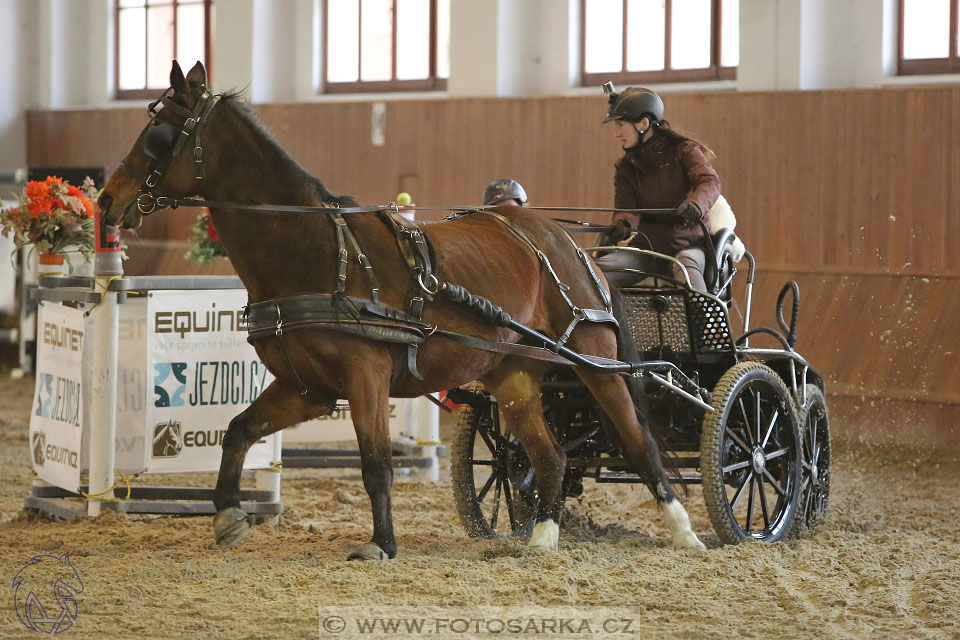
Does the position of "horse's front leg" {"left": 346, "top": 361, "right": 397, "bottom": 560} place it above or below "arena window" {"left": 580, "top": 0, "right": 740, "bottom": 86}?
below

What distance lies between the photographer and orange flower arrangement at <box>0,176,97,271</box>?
5.54 metres

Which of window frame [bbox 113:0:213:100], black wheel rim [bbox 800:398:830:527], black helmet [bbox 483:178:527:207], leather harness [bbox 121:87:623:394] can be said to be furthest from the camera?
window frame [bbox 113:0:213:100]

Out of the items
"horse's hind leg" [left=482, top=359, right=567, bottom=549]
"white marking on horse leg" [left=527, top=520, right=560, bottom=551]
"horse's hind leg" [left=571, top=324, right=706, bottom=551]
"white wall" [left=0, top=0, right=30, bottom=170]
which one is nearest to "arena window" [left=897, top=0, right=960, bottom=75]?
"horse's hind leg" [left=571, top=324, right=706, bottom=551]

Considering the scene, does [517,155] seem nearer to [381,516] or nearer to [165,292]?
[165,292]

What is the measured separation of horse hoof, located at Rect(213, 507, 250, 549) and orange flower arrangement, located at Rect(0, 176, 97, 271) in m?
2.06

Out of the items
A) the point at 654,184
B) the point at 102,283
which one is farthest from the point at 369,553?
the point at 654,184

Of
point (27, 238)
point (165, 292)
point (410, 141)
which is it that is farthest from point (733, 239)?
point (410, 141)

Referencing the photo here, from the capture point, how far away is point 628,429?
→ 15.4ft

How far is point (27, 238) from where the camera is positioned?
5625 mm

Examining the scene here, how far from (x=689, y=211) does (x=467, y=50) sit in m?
6.39

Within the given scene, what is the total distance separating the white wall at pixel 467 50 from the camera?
29.6 ft

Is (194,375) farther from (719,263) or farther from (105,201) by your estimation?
(719,263)

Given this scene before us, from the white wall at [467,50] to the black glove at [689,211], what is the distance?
466cm

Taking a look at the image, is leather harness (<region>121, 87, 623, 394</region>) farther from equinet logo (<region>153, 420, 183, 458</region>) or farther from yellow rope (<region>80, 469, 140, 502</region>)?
yellow rope (<region>80, 469, 140, 502</region>)
